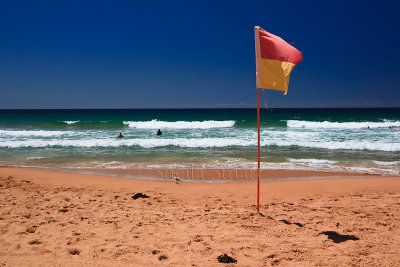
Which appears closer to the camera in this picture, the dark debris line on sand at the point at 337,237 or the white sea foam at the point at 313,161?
the dark debris line on sand at the point at 337,237

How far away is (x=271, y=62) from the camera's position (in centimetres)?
489

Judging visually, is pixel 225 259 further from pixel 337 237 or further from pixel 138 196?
pixel 138 196

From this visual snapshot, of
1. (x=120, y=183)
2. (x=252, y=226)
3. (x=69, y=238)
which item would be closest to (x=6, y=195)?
(x=120, y=183)

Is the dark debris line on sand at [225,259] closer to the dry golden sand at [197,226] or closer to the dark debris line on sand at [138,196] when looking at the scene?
the dry golden sand at [197,226]

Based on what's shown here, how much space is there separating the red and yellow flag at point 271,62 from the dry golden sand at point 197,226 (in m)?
2.63

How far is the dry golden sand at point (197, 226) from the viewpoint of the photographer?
368 centimetres

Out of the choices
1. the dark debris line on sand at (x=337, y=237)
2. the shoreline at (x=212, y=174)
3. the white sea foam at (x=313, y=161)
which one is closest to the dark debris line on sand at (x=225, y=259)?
the dark debris line on sand at (x=337, y=237)

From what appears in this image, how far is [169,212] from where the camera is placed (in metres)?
5.64

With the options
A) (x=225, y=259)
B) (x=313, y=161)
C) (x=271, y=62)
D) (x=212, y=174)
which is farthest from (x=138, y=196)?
(x=313, y=161)

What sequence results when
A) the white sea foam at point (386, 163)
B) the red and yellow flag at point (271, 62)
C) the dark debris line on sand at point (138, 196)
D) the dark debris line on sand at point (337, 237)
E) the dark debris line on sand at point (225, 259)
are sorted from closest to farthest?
the dark debris line on sand at point (225, 259)
the dark debris line on sand at point (337, 237)
the red and yellow flag at point (271, 62)
the dark debris line on sand at point (138, 196)
the white sea foam at point (386, 163)

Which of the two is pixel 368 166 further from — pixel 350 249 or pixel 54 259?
pixel 54 259

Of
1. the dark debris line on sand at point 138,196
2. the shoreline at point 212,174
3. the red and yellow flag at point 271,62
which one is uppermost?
the red and yellow flag at point 271,62

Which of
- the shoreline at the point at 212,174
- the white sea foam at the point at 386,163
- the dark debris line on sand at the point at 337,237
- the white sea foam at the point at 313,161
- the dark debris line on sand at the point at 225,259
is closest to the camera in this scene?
the dark debris line on sand at the point at 225,259

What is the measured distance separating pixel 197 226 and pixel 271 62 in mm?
3328
